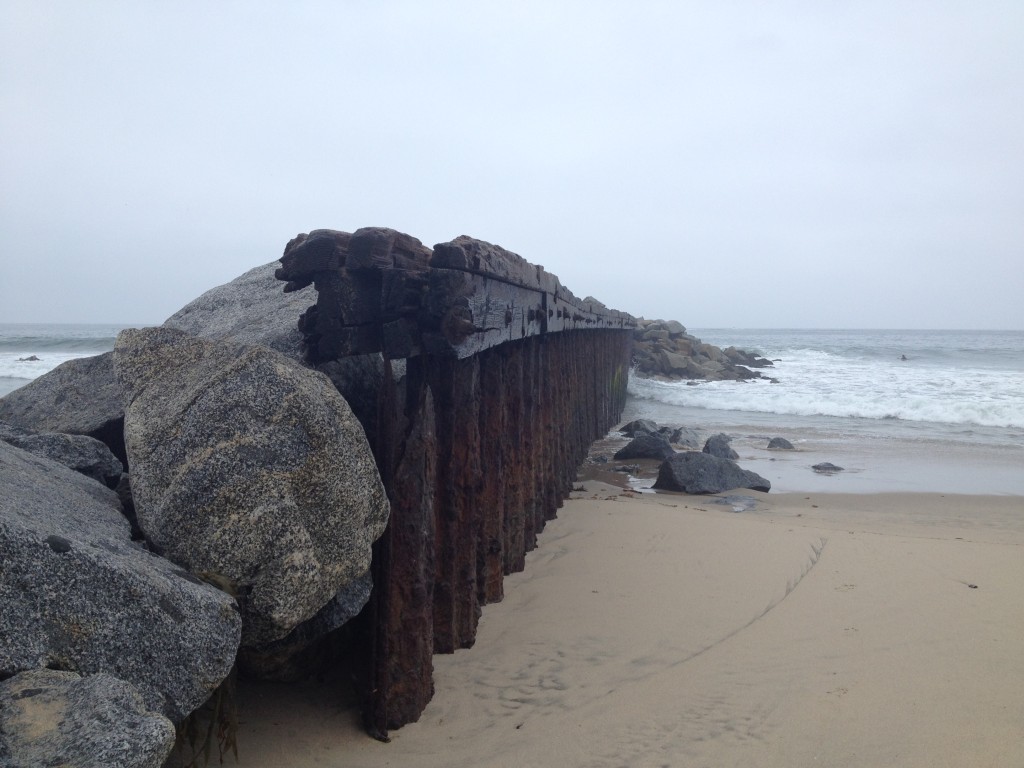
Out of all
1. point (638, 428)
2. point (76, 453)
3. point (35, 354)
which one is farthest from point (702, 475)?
point (35, 354)

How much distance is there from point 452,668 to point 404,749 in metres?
0.80

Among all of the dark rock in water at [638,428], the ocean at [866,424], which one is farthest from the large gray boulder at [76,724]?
the dark rock in water at [638,428]

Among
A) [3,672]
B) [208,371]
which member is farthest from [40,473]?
[3,672]

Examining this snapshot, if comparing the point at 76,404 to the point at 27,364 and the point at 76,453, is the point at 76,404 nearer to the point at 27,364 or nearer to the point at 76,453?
the point at 76,453

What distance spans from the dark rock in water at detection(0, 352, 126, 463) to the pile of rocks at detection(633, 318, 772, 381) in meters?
24.5

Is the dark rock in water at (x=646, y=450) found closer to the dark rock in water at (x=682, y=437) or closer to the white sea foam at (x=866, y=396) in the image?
the dark rock in water at (x=682, y=437)

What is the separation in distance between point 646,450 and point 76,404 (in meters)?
8.46

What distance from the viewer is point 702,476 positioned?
376 inches

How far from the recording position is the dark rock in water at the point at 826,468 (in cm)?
1166

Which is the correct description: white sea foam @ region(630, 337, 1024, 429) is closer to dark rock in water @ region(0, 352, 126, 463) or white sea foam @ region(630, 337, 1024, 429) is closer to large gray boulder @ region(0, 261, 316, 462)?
large gray boulder @ region(0, 261, 316, 462)

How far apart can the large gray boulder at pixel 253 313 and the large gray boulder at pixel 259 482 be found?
3.44 feet

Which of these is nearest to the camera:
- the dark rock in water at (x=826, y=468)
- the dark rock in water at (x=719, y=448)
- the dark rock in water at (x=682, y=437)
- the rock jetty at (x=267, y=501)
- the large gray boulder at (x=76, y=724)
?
the large gray boulder at (x=76, y=724)

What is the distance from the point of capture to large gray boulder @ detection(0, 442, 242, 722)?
2.00m

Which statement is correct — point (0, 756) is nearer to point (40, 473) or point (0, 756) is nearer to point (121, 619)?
point (121, 619)
